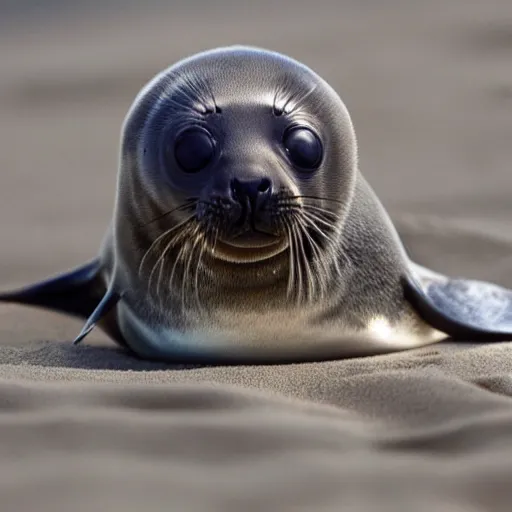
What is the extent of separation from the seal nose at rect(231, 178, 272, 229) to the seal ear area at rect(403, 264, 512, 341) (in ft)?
2.99

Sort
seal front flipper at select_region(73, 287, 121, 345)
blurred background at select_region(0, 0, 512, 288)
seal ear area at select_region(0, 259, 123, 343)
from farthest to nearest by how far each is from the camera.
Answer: blurred background at select_region(0, 0, 512, 288) → seal ear area at select_region(0, 259, 123, 343) → seal front flipper at select_region(73, 287, 121, 345)

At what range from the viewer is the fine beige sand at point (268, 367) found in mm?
1998

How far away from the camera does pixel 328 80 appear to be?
7.89 meters

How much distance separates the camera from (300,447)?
2.15m

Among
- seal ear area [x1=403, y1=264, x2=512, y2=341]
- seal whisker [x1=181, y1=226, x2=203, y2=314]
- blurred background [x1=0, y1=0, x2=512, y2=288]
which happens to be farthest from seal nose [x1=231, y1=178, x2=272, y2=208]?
blurred background [x1=0, y1=0, x2=512, y2=288]

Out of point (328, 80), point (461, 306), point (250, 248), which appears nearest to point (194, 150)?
point (250, 248)

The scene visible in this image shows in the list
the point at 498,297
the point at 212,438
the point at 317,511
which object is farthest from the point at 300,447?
the point at 498,297

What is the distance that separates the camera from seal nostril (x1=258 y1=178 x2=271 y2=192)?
3.27 metres

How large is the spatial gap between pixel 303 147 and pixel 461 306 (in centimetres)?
90

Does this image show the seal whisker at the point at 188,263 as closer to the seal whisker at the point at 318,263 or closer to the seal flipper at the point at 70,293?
the seal whisker at the point at 318,263

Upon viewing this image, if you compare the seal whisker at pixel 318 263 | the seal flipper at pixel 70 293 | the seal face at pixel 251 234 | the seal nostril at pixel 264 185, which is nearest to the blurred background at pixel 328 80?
the seal flipper at pixel 70 293

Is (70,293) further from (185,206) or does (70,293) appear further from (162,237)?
(185,206)

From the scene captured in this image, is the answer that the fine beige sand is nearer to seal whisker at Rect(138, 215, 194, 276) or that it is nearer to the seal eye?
seal whisker at Rect(138, 215, 194, 276)

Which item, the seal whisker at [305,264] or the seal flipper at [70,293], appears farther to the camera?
the seal flipper at [70,293]
